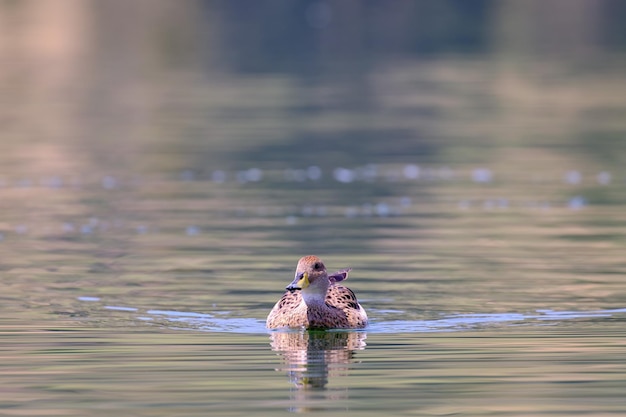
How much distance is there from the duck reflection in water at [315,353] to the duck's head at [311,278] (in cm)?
37

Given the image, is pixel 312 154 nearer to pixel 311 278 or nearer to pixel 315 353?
pixel 311 278

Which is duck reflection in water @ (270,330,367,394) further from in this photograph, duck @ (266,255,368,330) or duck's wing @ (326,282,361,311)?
duck's wing @ (326,282,361,311)

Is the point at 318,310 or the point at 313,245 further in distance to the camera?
the point at 313,245

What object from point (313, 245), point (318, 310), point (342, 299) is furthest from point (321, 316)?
point (313, 245)

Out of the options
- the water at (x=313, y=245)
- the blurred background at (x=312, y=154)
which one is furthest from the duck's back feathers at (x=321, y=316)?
the blurred background at (x=312, y=154)

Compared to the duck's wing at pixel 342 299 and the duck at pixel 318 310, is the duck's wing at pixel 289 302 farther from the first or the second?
the duck's wing at pixel 342 299

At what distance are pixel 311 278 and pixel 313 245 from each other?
549cm

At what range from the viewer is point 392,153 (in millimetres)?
30078

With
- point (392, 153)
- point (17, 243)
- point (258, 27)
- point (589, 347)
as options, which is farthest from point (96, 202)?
point (258, 27)

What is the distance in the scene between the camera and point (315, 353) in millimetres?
13398

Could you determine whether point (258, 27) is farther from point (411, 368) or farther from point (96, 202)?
point (411, 368)

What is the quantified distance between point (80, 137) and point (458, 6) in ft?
228

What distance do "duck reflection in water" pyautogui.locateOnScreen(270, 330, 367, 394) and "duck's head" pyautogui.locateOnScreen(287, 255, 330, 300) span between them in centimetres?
37

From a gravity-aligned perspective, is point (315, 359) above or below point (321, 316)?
below
